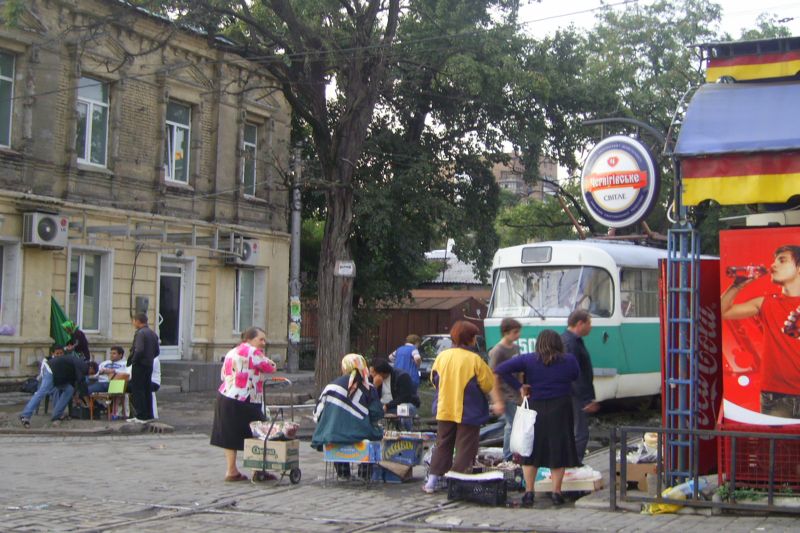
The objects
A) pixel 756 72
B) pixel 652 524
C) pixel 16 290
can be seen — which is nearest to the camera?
pixel 652 524

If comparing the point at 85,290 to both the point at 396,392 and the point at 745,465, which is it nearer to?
the point at 396,392

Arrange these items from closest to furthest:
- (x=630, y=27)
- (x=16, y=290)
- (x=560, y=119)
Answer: (x=16, y=290) < (x=560, y=119) < (x=630, y=27)

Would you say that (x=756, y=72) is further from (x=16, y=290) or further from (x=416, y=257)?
(x=416, y=257)

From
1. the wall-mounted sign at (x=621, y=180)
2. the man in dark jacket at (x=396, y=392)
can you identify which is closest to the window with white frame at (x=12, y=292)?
the man in dark jacket at (x=396, y=392)

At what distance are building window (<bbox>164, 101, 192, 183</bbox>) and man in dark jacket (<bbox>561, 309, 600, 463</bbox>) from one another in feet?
53.2

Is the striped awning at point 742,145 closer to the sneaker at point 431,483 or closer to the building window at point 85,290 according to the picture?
the sneaker at point 431,483

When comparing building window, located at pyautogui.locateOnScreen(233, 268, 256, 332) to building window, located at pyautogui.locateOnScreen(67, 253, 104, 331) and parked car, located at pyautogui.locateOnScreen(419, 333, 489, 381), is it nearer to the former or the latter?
building window, located at pyautogui.locateOnScreen(67, 253, 104, 331)

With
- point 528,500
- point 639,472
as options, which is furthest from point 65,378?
point 639,472

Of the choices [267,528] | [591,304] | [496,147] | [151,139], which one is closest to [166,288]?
[151,139]

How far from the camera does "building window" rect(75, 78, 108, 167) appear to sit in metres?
22.7

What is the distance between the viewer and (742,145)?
876cm

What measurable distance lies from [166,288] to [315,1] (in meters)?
9.97

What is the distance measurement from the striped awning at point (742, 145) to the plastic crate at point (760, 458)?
2010 mm

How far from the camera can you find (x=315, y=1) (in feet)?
59.3
